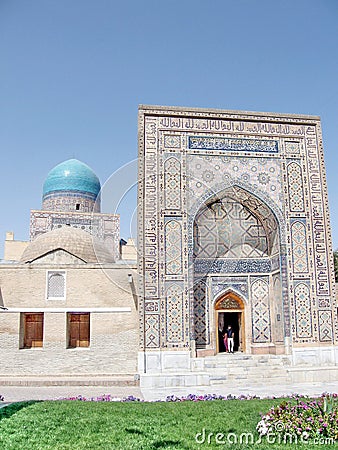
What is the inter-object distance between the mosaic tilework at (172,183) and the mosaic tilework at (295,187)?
108 inches

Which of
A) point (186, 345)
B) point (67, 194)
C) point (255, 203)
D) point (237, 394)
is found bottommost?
point (237, 394)

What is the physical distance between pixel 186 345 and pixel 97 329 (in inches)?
91.2

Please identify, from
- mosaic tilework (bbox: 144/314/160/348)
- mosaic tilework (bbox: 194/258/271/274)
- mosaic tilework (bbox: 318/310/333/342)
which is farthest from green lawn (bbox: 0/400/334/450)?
mosaic tilework (bbox: 194/258/271/274)

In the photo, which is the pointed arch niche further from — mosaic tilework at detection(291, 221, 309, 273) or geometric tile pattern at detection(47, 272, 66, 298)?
geometric tile pattern at detection(47, 272, 66, 298)

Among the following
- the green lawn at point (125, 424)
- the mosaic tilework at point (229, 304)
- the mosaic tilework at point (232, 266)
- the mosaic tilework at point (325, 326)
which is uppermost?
the mosaic tilework at point (232, 266)

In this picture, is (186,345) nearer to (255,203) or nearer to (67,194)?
(255,203)

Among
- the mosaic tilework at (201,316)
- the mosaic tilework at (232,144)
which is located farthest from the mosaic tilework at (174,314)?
the mosaic tilework at (232,144)

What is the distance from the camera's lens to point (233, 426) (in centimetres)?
509

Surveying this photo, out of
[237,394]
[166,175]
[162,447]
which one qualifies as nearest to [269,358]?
[237,394]

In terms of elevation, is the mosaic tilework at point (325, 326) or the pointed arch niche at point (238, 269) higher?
the pointed arch niche at point (238, 269)

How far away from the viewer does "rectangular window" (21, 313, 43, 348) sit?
11.3 meters

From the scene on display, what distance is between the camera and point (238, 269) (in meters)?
11.3

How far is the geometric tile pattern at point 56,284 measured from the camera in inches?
441

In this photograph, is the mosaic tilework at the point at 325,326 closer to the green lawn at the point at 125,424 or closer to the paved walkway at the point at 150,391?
the paved walkway at the point at 150,391
